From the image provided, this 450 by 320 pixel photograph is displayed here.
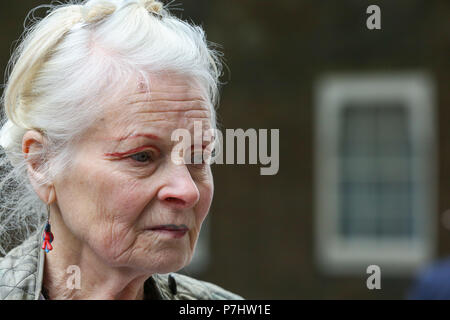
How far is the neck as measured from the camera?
6.01 ft

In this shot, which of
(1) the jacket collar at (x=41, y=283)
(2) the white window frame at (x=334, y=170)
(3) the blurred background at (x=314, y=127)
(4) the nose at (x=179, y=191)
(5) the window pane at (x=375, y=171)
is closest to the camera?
(4) the nose at (x=179, y=191)

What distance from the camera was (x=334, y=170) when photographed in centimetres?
970

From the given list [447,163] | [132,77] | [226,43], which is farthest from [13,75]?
Result: [447,163]

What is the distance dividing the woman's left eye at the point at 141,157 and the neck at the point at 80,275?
0.26m

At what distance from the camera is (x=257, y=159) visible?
6.63ft

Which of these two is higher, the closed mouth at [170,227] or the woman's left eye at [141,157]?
the woman's left eye at [141,157]

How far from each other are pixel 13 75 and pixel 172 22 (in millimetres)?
396

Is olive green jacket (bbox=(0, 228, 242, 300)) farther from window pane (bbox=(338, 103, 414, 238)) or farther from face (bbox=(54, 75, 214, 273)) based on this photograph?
window pane (bbox=(338, 103, 414, 238))

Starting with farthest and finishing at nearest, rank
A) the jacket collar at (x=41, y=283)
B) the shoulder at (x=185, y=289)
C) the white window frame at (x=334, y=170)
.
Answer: the white window frame at (x=334, y=170) < the shoulder at (x=185, y=289) < the jacket collar at (x=41, y=283)

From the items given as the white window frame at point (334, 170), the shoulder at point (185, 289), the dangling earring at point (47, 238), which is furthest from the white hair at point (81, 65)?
the white window frame at point (334, 170)

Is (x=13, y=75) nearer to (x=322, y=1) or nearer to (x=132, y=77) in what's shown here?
(x=132, y=77)

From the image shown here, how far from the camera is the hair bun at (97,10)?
1790 mm

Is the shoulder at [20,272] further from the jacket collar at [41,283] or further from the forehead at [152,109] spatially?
the forehead at [152,109]

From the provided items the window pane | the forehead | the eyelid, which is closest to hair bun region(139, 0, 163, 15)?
the forehead
